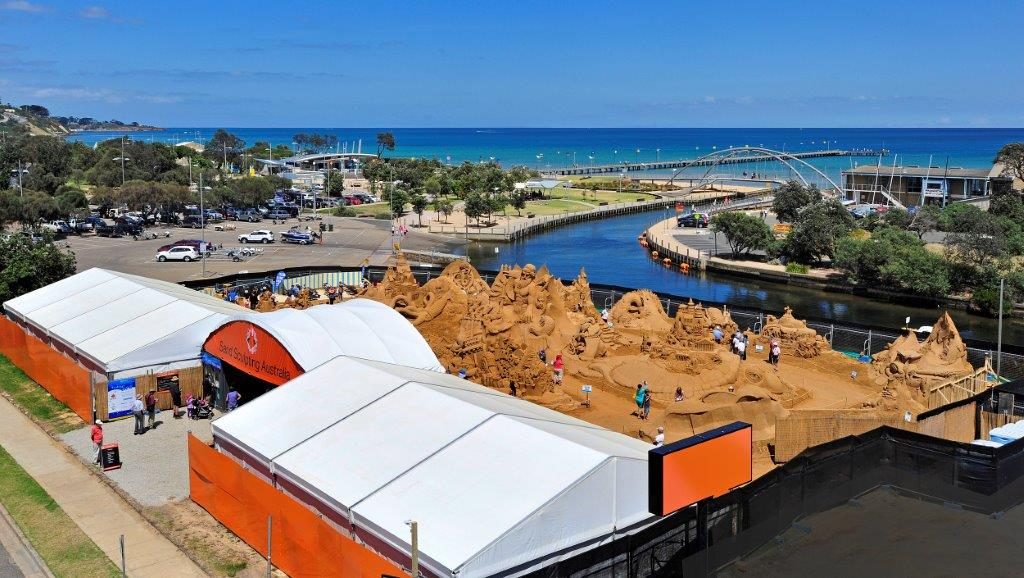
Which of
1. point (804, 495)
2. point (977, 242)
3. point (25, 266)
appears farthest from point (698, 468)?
point (977, 242)

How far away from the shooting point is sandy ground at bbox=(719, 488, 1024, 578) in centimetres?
1485

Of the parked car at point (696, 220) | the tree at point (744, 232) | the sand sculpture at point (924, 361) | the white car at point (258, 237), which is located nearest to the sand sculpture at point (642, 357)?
the sand sculpture at point (924, 361)

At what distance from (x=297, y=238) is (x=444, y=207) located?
37.1 meters

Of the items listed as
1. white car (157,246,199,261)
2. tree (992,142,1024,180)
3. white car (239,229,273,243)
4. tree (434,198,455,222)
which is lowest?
white car (157,246,199,261)

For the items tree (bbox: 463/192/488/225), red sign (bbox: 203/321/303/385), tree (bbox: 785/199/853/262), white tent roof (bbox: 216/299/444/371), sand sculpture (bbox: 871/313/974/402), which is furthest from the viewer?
tree (bbox: 463/192/488/225)

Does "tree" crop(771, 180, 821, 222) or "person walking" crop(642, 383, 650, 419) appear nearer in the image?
"person walking" crop(642, 383, 650, 419)

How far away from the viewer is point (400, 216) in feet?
352

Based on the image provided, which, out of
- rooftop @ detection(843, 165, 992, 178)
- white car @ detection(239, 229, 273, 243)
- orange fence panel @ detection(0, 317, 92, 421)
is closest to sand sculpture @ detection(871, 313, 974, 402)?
orange fence panel @ detection(0, 317, 92, 421)

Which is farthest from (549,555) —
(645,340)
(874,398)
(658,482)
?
(645,340)

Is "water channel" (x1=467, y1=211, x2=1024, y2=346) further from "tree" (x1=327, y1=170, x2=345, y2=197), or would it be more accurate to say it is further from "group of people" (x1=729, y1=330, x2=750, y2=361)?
"tree" (x1=327, y1=170, x2=345, y2=197)

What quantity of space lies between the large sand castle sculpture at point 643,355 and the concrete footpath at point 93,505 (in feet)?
38.6

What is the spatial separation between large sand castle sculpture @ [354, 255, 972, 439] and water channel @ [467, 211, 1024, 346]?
1556 centimetres

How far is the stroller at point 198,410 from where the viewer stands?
2833 centimetres

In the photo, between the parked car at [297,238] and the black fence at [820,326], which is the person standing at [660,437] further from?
the parked car at [297,238]
